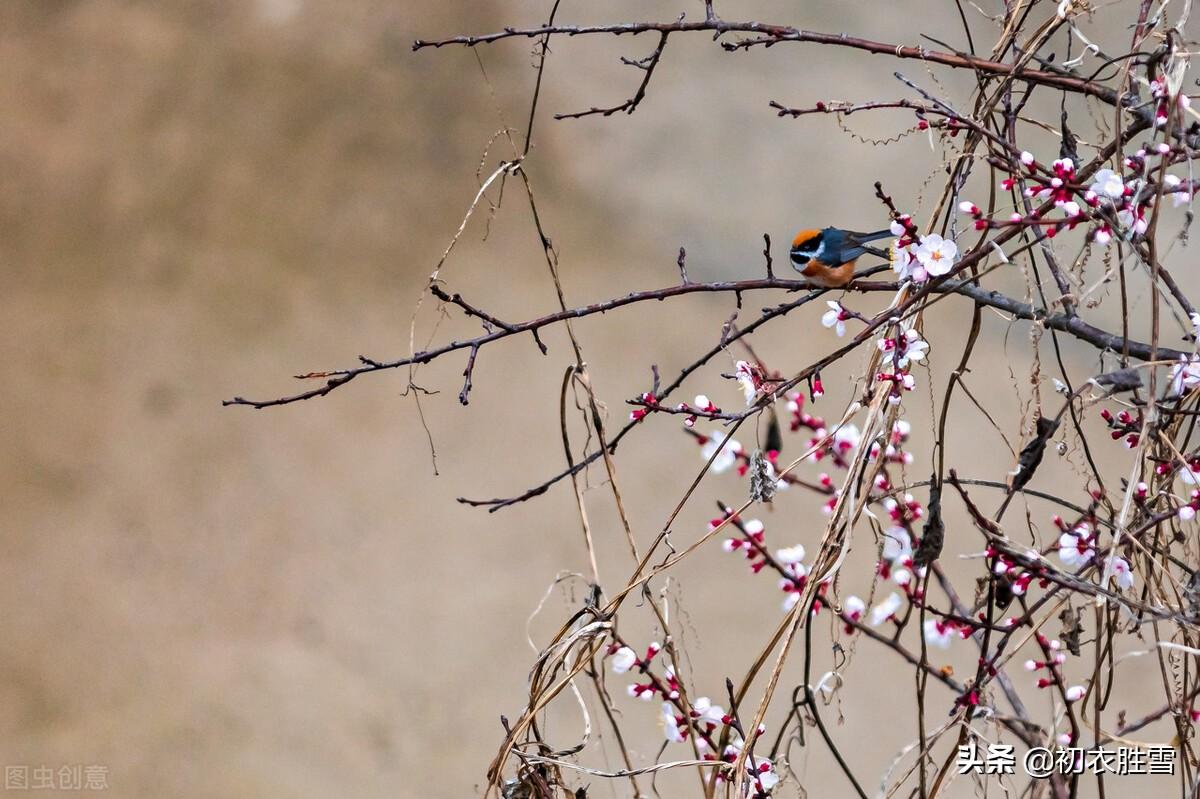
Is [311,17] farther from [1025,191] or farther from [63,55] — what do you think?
[1025,191]

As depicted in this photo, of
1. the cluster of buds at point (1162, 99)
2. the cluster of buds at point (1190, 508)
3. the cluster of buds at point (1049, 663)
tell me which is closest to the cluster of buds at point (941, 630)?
the cluster of buds at point (1049, 663)

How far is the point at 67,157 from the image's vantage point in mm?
2227

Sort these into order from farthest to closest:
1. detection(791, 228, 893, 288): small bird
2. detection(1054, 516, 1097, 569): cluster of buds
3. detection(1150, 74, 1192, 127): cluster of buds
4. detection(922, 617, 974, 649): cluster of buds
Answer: detection(791, 228, 893, 288): small bird < detection(922, 617, 974, 649): cluster of buds < detection(1054, 516, 1097, 569): cluster of buds < detection(1150, 74, 1192, 127): cluster of buds

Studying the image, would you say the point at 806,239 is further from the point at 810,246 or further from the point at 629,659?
the point at 629,659

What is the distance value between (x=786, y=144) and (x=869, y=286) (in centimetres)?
155

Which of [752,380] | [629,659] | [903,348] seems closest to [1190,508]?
[903,348]

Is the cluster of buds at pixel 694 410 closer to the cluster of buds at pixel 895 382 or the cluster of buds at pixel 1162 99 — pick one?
the cluster of buds at pixel 895 382

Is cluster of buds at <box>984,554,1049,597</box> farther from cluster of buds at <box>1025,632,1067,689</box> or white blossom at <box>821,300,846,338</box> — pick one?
white blossom at <box>821,300,846,338</box>

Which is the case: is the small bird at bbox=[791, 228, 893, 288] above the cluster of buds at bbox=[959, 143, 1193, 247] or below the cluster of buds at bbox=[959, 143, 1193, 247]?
above

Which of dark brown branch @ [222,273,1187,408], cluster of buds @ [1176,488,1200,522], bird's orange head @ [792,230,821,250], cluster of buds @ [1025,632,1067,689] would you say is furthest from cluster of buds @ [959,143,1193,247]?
bird's orange head @ [792,230,821,250]

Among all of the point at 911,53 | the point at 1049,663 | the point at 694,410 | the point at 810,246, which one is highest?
the point at 810,246

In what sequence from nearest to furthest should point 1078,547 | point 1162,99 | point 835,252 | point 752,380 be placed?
point 1162,99, point 1078,547, point 752,380, point 835,252

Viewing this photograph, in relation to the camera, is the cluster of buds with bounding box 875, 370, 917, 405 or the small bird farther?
Result: the small bird

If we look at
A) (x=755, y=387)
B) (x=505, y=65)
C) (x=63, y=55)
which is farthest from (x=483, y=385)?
(x=755, y=387)
